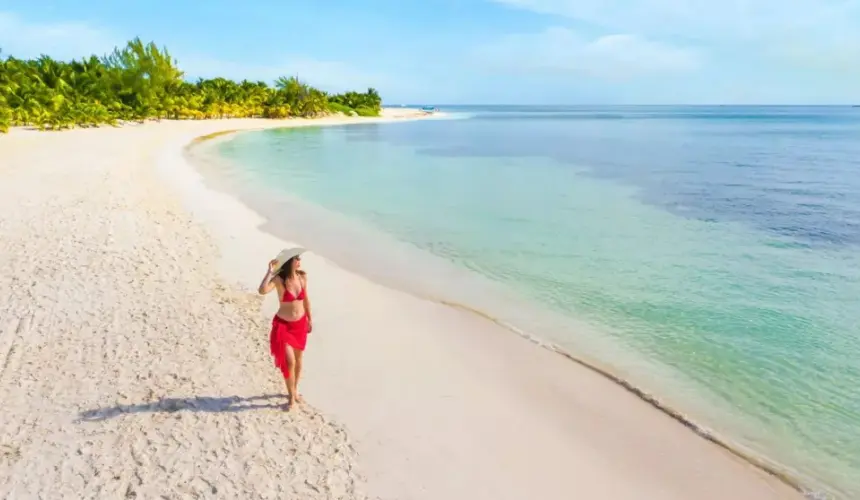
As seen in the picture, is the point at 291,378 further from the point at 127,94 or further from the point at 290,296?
the point at 127,94

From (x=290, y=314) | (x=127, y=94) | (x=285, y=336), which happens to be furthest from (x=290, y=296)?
(x=127, y=94)

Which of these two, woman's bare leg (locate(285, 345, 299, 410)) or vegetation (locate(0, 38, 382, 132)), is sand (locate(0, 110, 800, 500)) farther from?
vegetation (locate(0, 38, 382, 132))

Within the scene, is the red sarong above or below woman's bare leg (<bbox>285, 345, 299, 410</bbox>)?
above

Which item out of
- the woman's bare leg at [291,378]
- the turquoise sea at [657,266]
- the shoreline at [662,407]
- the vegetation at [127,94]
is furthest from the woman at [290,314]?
the vegetation at [127,94]

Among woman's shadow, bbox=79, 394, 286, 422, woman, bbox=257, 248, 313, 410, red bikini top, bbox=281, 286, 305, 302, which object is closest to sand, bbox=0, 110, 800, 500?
woman's shadow, bbox=79, 394, 286, 422

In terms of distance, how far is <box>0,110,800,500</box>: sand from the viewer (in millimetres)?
4395

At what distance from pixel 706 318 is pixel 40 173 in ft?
61.0

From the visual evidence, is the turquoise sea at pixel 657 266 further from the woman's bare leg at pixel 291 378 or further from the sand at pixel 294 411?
the woman's bare leg at pixel 291 378

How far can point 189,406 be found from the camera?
522 centimetres

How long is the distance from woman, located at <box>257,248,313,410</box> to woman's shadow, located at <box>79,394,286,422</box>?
354 millimetres

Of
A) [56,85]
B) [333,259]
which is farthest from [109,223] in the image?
[56,85]

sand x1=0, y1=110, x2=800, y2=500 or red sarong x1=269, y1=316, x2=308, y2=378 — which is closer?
sand x1=0, y1=110, x2=800, y2=500

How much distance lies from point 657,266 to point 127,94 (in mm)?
52377

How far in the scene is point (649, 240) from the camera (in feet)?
45.1
